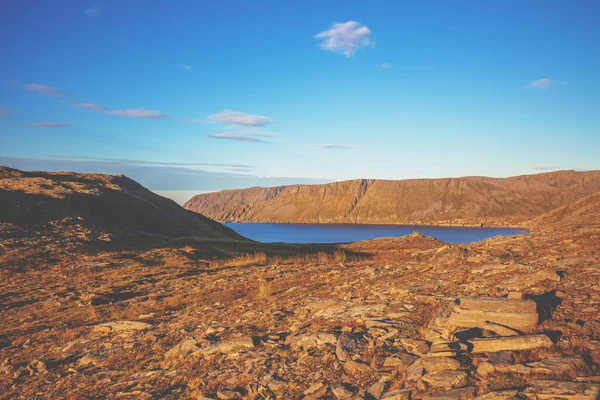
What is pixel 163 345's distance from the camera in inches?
327

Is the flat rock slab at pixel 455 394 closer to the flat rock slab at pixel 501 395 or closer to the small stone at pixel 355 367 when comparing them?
the flat rock slab at pixel 501 395

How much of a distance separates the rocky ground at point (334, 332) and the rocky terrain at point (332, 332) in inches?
1.3

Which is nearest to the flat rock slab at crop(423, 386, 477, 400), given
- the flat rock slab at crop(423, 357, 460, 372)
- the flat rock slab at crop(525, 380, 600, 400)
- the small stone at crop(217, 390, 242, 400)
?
the flat rock slab at crop(423, 357, 460, 372)

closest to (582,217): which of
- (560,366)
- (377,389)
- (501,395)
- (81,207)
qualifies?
(560,366)

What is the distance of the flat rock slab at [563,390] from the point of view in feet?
12.7

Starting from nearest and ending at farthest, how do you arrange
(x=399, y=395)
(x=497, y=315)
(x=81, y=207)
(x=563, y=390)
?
(x=563, y=390)
(x=399, y=395)
(x=497, y=315)
(x=81, y=207)

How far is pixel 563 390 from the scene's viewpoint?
4.02 metres

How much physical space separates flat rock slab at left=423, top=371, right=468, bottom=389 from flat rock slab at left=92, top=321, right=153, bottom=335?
7516mm

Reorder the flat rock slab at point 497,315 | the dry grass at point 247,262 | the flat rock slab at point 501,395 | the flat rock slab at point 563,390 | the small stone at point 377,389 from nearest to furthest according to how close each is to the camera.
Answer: the flat rock slab at point 563,390
the flat rock slab at point 501,395
the small stone at point 377,389
the flat rock slab at point 497,315
the dry grass at point 247,262

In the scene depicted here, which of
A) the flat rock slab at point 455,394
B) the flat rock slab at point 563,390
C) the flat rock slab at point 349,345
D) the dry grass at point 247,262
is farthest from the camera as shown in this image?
the dry grass at point 247,262

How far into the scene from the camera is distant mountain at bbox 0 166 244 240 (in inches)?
1061

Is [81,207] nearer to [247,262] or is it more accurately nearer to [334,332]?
[247,262]

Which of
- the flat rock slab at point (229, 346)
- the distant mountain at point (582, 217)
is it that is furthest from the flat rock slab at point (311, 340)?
the distant mountain at point (582, 217)

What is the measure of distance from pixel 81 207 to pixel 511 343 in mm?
34876
